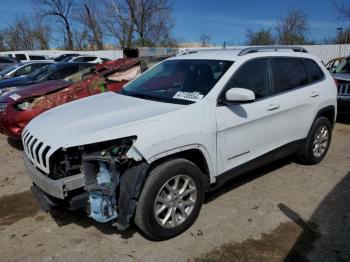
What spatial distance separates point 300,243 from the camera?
131 inches

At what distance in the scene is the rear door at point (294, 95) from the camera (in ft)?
14.4

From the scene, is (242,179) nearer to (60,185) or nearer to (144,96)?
(144,96)

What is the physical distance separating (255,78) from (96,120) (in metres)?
1.96

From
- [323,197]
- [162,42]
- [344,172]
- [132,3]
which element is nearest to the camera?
[323,197]

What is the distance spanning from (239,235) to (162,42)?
37.5 meters

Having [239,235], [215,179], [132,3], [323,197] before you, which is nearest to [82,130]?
[215,179]

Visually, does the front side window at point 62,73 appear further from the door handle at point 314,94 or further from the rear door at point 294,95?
the door handle at point 314,94

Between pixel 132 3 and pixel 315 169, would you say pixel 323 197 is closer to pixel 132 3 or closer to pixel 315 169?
pixel 315 169

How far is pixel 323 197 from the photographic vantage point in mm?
4320

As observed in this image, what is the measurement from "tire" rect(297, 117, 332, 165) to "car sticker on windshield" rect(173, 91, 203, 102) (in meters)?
2.21

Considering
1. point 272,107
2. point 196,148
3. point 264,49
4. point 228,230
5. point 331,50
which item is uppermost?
point 264,49

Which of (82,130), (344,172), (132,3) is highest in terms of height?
(132,3)

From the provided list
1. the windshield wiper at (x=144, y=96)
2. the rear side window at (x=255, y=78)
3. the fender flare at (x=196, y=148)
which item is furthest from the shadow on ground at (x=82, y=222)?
the rear side window at (x=255, y=78)

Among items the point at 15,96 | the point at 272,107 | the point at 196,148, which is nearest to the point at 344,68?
the point at 272,107
